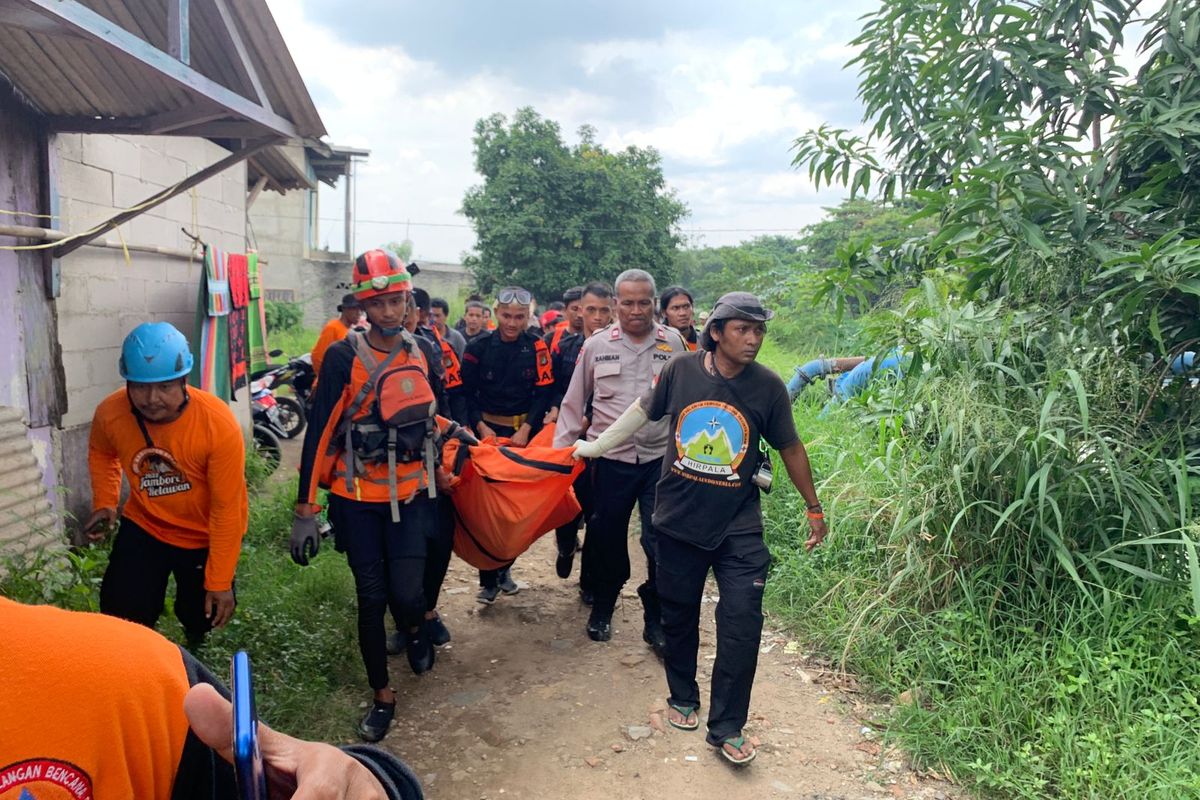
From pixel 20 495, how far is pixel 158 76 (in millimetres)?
2116

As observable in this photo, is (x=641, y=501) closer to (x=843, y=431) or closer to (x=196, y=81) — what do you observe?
(x=843, y=431)

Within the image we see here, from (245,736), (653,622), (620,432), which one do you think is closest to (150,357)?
(620,432)

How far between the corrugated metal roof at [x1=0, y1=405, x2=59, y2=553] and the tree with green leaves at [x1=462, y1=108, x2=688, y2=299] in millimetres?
17263

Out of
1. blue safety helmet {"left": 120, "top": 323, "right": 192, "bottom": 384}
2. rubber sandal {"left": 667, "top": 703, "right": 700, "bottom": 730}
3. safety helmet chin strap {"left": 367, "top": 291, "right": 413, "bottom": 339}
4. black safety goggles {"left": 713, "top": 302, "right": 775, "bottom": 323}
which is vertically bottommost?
rubber sandal {"left": 667, "top": 703, "right": 700, "bottom": 730}

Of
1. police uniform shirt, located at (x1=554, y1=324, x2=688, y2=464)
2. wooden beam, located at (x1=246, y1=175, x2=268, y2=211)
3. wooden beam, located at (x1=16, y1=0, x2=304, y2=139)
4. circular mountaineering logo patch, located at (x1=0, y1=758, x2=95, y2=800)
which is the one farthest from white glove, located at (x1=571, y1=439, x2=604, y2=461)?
wooden beam, located at (x1=246, y1=175, x2=268, y2=211)

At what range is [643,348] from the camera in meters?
4.57

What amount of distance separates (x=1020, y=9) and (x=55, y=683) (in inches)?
160

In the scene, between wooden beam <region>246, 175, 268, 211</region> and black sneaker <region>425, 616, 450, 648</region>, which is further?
wooden beam <region>246, 175, 268, 211</region>

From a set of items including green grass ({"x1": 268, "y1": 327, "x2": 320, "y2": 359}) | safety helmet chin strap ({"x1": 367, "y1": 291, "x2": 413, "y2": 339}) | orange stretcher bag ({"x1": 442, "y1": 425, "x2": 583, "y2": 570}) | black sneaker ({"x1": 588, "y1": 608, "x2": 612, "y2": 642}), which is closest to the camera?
safety helmet chin strap ({"x1": 367, "y1": 291, "x2": 413, "y2": 339})

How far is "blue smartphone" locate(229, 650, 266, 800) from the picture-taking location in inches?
33.8

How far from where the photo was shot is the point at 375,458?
3561 millimetres

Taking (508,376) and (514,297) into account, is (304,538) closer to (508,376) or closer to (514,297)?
(508,376)

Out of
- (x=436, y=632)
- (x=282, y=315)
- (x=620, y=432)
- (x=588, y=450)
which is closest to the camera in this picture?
(x=620, y=432)

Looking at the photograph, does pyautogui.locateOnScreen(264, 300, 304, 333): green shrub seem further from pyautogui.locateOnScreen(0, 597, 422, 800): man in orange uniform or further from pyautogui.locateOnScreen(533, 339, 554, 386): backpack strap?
pyautogui.locateOnScreen(0, 597, 422, 800): man in orange uniform
